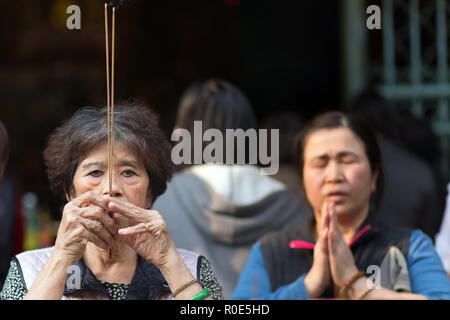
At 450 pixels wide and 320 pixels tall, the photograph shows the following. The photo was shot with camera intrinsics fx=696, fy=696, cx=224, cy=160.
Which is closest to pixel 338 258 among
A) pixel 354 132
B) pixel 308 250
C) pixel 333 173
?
pixel 308 250

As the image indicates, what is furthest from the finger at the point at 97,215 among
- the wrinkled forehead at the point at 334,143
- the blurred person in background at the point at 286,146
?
the blurred person in background at the point at 286,146

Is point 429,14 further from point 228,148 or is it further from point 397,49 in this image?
point 228,148

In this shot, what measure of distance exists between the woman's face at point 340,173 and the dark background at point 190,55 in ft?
7.89

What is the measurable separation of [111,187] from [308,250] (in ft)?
2.39

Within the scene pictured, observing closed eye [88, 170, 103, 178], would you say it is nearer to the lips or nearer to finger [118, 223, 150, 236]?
finger [118, 223, 150, 236]

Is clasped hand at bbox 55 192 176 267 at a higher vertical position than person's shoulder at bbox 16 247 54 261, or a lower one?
higher

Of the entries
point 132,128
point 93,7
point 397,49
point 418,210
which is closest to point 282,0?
point 397,49

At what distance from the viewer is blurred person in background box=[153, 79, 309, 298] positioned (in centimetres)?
243

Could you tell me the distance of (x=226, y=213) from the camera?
8.39ft

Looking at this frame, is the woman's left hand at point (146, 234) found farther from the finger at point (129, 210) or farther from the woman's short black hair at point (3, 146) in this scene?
the woman's short black hair at point (3, 146)

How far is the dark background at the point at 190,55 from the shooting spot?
483 centimetres

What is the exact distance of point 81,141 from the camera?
1765 millimetres

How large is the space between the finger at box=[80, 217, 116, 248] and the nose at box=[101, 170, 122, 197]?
0.27 feet

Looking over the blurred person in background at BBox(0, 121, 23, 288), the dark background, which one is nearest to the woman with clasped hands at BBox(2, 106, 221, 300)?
the blurred person in background at BBox(0, 121, 23, 288)
